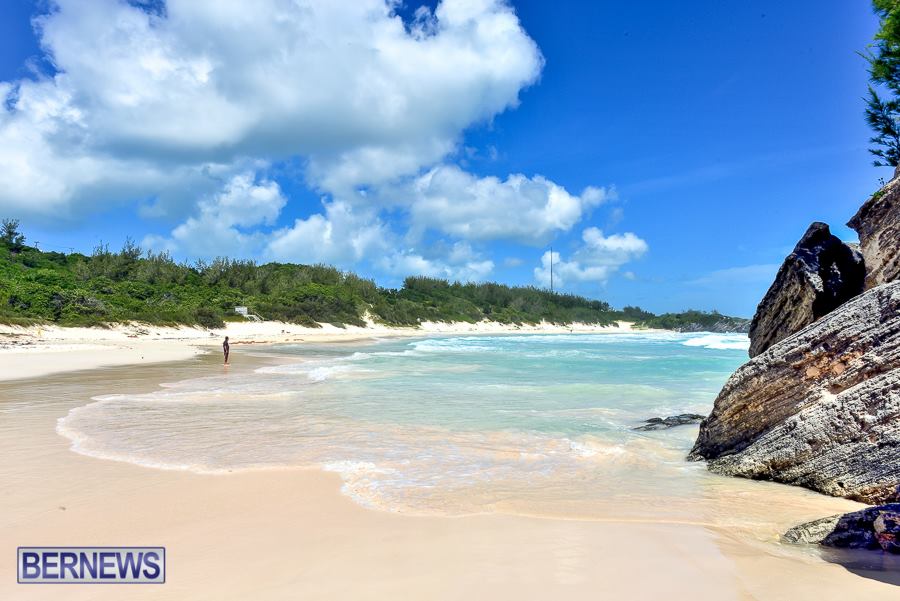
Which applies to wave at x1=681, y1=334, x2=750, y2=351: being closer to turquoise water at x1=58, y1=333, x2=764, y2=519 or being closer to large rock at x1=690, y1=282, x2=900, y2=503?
turquoise water at x1=58, y1=333, x2=764, y2=519

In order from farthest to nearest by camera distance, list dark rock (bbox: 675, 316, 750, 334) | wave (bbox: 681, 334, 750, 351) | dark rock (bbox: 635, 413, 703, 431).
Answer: dark rock (bbox: 675, 316, 750, 334), wave (bbox: 681, 334, 750, 351), dark rock (bbox: 635, 413, 703, 431)

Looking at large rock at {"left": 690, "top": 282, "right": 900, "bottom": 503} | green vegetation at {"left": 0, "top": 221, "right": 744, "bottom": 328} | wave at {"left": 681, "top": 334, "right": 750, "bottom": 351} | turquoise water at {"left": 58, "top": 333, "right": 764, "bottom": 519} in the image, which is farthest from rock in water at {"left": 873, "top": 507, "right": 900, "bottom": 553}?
wave at {"left": 681, "top": 334, "right": 750, "bottom": 351}

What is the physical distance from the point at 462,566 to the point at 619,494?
2437 millimetres

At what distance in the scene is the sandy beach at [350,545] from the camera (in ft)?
10.4

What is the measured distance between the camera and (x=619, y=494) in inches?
209

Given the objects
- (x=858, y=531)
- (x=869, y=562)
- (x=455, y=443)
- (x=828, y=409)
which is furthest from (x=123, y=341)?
(x=869, y=562)

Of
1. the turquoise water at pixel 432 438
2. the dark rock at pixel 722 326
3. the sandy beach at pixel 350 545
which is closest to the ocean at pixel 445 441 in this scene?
the turquoise water at pixel 432 438

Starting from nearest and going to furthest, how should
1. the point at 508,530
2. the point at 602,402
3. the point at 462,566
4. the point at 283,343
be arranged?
1. the point at 462,566
2. the point at 508,530
3. the point at 602,402
4. the point at 283,343

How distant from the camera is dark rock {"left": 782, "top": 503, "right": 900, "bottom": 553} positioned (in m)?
3.47

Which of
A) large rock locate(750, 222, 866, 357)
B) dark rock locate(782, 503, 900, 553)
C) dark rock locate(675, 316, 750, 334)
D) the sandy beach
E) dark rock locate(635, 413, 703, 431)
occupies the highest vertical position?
large rock locate(750, 222, 866, 357)

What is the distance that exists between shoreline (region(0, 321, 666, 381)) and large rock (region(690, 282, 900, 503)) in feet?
55.0

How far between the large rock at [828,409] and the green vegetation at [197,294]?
31.1 metres

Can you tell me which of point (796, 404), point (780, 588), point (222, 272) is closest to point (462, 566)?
point (780, 588)

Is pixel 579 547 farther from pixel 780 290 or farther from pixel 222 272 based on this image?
pixel 222 272
